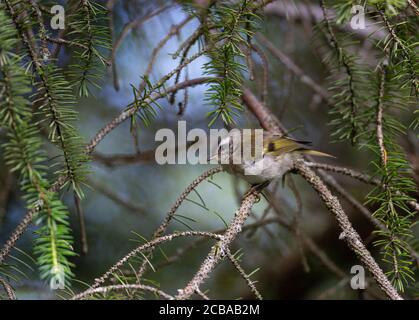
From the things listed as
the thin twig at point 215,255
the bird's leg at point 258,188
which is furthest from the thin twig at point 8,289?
the bird's leg at point 258,188

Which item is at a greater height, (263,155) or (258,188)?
(263,155)

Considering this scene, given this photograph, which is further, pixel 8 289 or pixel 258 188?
pixel 258 188

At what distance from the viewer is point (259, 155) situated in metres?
1.64

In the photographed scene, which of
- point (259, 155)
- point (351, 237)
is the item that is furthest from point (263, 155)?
point (351, 237)

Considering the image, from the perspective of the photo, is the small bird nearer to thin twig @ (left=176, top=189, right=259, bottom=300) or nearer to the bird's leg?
the bird's leg

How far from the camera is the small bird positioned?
61.1 inches

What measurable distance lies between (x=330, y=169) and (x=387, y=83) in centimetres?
28

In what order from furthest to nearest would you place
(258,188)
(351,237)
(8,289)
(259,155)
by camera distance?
1. (259,155)
2. (258,188)
3. (351,237)
4. (8,289)

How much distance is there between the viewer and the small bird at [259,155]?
1.55m

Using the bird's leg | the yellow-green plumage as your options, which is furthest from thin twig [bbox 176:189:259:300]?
the yellow-green plumage

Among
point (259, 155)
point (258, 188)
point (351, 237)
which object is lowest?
point (351, 237)

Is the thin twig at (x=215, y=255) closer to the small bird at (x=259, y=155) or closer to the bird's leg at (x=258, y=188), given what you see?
the bird's leg at (x=258, y=188)

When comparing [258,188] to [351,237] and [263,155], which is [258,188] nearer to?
[263,155]

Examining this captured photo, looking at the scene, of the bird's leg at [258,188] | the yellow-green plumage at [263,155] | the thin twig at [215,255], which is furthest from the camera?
the yellow-green plumage at [263,155]
